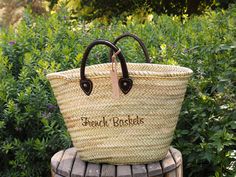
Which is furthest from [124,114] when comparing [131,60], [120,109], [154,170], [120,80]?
[131,60]

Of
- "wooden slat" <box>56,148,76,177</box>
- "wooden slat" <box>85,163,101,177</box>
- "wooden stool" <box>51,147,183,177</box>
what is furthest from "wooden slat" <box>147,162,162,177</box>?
"wooden slat" <box>56,148,76,177</box>

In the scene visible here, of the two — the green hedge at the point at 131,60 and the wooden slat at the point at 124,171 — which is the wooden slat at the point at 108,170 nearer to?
the wooden slat at the point at 124,171

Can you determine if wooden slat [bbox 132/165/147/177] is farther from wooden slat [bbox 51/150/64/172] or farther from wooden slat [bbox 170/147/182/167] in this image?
wooden slat [bbox 51/150/64/172]

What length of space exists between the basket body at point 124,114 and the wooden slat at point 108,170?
0.03 meters

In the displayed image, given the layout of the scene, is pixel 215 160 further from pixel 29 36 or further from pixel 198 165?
pixel 29 36

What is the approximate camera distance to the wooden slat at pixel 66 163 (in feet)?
7.73

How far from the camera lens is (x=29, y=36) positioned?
3.91 meters

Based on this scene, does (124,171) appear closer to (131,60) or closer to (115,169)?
(115,169)

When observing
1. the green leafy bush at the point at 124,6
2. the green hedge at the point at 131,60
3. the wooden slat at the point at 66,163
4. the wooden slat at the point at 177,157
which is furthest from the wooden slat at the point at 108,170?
the green leafy bush at the point at 124,6

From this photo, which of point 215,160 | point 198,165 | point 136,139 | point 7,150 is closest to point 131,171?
point 136,139

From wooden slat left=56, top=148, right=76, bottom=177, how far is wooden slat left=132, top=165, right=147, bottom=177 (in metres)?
0.30

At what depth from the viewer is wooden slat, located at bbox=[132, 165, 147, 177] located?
229 cm

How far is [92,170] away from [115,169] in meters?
0.10

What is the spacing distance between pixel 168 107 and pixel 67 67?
115 cm
